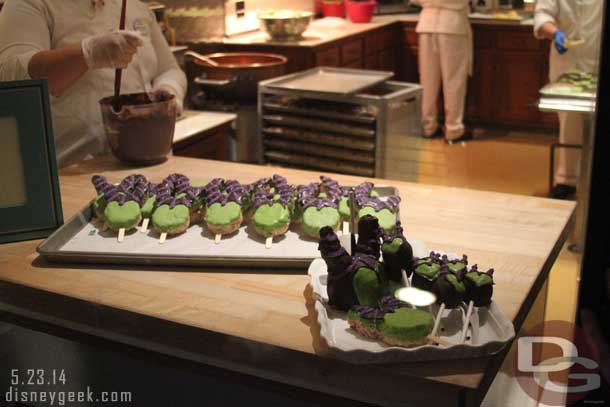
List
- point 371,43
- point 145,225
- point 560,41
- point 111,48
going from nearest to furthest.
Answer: point 145,225 → point 111,48 → point 560,41 → point 371,43

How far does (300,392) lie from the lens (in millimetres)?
1232

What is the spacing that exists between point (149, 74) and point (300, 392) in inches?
62.7

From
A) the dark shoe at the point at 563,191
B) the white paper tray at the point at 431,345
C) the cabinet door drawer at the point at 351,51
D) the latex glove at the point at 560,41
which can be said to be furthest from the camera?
the cabinet door drawer at the point at 351,51

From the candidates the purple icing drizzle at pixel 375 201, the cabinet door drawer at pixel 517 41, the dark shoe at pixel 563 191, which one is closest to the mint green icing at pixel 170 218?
the purple icing drizzle at pixel 375 201

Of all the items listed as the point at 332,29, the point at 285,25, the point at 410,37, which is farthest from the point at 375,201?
the point at 410,37

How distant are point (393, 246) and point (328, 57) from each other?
4.08 metres

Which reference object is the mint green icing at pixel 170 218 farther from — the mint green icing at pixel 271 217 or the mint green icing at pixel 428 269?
the mint green icing at pixel 428 269

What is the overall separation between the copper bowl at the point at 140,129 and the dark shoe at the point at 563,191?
9.95ft

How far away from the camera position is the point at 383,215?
5.03 ft

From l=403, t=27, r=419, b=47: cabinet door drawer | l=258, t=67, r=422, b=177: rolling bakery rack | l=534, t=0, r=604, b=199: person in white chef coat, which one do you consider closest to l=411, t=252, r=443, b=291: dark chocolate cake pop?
l=258, t=67, r=422, b=177: rolling bakery rack

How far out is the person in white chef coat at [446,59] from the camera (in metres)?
5.65

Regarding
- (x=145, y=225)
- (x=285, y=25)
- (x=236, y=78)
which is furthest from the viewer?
(x=285, y=25)

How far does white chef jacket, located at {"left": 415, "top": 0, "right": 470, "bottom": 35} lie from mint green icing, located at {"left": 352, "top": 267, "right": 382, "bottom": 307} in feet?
15.7

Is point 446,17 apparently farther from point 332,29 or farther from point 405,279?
point 405,279
